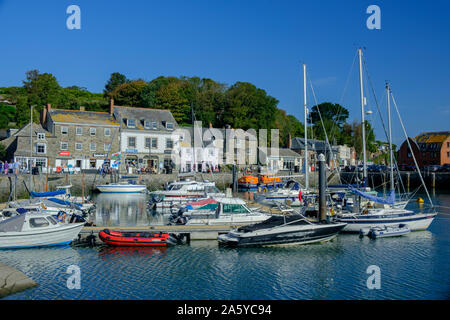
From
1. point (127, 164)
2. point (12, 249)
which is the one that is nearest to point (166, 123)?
point (127, 164)

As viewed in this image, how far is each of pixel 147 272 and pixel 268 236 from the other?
7.47 metres

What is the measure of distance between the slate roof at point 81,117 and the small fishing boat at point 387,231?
47.9 meters

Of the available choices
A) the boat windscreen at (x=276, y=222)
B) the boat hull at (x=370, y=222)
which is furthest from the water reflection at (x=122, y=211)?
the boat hull at (x=370, y=222)

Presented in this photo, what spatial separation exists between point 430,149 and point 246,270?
275ft

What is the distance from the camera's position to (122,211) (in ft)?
121

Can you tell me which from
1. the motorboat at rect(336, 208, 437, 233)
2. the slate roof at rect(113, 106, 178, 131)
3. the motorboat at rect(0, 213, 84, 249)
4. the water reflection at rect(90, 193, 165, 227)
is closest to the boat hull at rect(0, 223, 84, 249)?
the motorboat at rect(0, 213, 84, 249)

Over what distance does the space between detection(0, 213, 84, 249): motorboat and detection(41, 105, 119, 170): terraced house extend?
37.9 metres

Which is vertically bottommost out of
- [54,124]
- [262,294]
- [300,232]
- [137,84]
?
[262,294]

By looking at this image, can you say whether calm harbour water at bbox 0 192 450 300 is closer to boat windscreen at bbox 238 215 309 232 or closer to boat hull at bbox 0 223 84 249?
boat hull at bbox 0 223 84 249

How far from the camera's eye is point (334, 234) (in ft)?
77.1

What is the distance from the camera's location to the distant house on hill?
86000 mm

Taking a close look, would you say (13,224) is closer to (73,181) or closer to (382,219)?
(382,219)

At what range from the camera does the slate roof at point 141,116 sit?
215 ft
